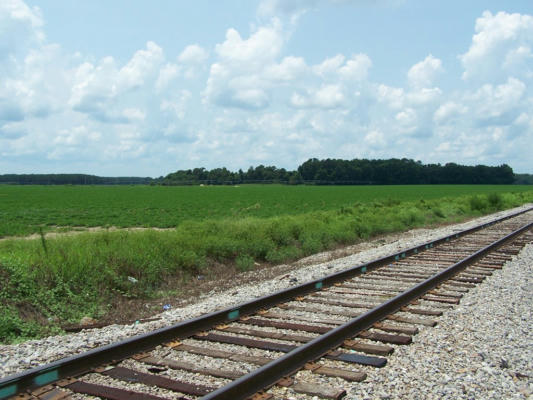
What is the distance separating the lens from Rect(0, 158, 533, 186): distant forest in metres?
151

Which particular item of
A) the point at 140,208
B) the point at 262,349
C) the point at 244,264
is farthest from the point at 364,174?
the point at 262,349

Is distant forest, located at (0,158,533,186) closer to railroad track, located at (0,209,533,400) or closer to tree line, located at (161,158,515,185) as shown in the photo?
tree line, located at (161,158,515,185)

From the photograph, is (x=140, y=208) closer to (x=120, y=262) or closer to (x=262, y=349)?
(x=120, y=262)

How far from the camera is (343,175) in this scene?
15000 cm

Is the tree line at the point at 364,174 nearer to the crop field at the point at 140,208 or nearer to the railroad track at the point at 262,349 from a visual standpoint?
the crop field at the point at 140,208

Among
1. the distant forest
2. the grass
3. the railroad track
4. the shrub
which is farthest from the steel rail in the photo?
the distant forest

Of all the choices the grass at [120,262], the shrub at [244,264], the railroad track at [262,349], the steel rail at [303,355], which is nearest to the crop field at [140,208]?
the grass at [120,262]

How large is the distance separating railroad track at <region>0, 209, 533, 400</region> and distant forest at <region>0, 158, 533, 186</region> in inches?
5491

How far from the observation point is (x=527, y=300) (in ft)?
26.4

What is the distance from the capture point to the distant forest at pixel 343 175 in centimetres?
15125

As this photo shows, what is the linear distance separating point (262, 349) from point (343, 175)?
481 feet

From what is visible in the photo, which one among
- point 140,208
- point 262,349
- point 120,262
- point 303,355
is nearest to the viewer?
point 303,355

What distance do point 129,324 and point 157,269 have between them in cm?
337

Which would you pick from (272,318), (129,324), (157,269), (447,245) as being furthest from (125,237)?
(447,245)
